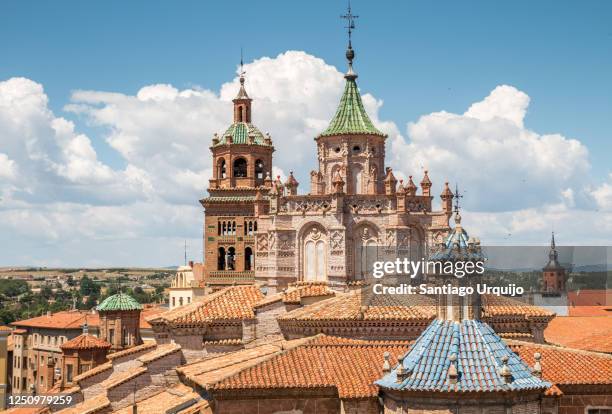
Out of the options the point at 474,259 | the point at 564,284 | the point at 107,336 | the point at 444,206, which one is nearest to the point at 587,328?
the point at 564,284

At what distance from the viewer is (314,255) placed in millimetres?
39969

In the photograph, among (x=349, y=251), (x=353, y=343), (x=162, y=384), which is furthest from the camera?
(x=349, y=251)

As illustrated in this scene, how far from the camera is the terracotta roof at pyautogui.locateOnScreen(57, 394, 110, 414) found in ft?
114

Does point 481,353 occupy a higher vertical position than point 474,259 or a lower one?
lower

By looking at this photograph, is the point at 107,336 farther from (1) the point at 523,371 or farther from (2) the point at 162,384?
(1) the point at 523,371

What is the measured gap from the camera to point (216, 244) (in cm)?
5566

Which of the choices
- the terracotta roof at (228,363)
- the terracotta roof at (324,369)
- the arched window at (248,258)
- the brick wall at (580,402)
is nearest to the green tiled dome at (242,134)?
the arched window at (248,258)

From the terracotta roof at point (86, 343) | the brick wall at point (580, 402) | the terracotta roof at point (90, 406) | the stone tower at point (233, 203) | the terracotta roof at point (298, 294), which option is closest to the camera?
the brick wall at point (580, 402)

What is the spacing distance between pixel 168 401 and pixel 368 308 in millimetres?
7194

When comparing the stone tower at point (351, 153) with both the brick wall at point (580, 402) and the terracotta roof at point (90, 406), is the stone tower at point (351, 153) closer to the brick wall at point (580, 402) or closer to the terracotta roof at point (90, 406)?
the terracotta roof at point (90, 406)

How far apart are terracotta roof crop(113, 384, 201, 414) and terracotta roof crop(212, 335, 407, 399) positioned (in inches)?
108

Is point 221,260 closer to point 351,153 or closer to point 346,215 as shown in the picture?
point 351,153

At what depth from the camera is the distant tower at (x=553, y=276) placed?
182 ft

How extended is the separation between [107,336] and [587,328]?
31.9 metres
